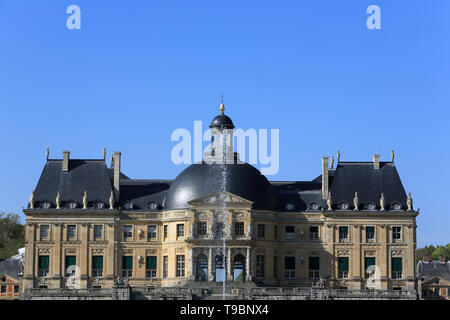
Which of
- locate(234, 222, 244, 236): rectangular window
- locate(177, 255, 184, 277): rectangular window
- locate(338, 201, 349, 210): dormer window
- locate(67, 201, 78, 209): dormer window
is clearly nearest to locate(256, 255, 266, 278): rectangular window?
locate(234, 222, 244, 236): rectangular window

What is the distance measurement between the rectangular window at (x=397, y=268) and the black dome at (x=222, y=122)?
19.7 meters

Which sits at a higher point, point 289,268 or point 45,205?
point 45,205

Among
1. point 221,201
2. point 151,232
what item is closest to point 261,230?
point 221,201

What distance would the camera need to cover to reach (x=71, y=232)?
350 ft

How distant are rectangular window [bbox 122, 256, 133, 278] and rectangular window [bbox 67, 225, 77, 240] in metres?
5.03

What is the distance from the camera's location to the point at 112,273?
348ft

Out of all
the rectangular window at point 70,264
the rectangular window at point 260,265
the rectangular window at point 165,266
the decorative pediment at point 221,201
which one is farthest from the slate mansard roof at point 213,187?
the rectangular window at point 70,264

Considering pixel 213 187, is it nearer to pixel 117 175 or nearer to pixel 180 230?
pixel 180 230

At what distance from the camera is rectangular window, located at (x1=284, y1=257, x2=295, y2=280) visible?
10681 centimetres

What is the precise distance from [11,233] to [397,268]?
65740 millimetres

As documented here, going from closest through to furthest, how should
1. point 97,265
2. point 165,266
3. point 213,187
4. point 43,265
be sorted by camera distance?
1. point 213,187
2. point 43,265
3. point 97,265
4. point 165,266

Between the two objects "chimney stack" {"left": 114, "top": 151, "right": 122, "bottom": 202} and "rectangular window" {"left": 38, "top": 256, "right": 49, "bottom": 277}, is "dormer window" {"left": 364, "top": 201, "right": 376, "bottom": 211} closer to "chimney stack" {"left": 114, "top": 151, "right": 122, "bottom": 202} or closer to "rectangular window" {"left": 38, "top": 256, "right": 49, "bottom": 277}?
"chimney stack" {"left": 114, "top": 151, "right": 122, "bottom": 202}

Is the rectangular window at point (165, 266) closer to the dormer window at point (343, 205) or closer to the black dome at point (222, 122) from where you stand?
the black dome at point (222, 122)
